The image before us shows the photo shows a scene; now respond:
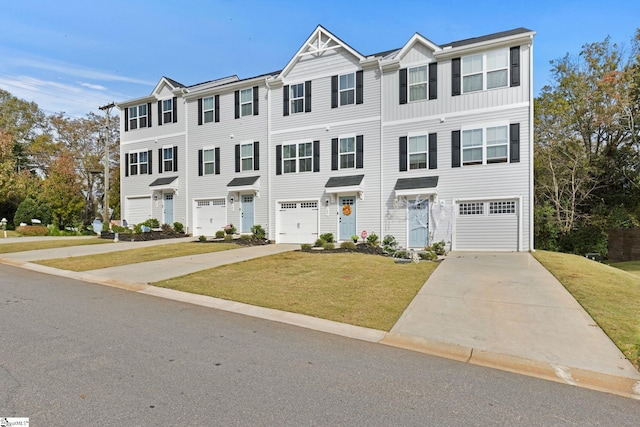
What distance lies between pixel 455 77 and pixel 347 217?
789 cm

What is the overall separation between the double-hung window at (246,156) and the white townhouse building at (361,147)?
Answer: 56 millimetres

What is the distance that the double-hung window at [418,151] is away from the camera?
1694 cm

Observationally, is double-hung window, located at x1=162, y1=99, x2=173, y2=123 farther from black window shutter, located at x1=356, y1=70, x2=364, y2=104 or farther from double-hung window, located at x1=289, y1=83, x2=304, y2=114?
black window shutter, located at x1=356, y1=70, x2=364, y2=104

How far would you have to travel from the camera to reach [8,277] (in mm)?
9570

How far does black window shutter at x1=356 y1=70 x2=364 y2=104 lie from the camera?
18125 millimetres

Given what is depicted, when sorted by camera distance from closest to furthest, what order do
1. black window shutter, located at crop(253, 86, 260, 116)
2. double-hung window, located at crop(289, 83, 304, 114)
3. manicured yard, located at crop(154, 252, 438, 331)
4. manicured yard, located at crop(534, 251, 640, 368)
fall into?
manicured yard, located at crop(534, 251, 640, 368)
manicured yard, located at crop(154, 252, 438, 331)
double-hung window, located at crop(289, 83, 304, 114)
black window shutter, located at crop(253, 86, 260, 116)

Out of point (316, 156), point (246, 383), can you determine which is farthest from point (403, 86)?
point (246, 383)

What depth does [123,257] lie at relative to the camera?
13.1 m

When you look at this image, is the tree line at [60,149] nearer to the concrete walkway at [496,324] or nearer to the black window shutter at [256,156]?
the black window shutter at [256,156]

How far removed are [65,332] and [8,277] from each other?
6275 mm

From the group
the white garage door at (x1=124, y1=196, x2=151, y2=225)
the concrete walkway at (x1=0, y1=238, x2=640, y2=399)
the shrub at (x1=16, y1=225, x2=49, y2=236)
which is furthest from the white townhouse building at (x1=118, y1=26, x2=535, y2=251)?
the shrub at (x1=16, y1=225, x2=49, y2=236)

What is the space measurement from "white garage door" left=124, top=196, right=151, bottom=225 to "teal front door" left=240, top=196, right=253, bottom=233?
737 cm

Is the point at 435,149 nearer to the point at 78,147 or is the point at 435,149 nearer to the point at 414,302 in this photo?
the point at 414,302

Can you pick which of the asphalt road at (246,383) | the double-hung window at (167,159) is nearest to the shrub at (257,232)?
the double-hung window at (167,159)
